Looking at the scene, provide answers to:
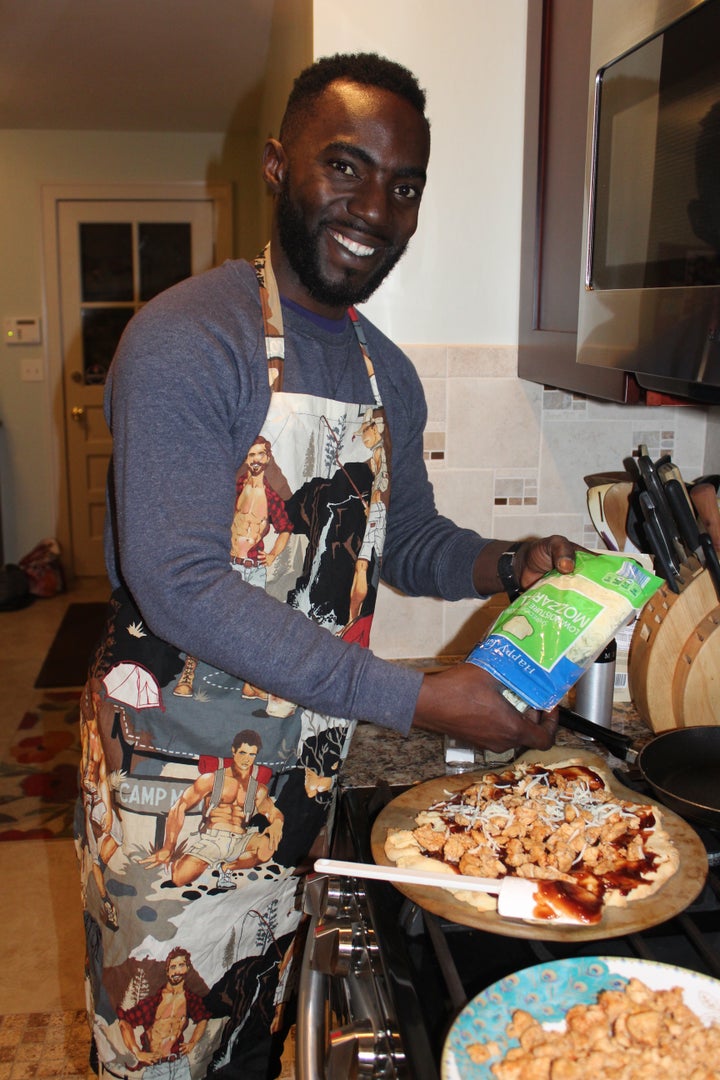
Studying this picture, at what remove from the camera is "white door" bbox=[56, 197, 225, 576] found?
17.1 feet

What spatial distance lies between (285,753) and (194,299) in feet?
1.84

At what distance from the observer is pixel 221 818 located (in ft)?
3.70

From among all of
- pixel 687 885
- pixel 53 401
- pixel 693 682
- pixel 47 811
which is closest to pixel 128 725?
pixel 687 885

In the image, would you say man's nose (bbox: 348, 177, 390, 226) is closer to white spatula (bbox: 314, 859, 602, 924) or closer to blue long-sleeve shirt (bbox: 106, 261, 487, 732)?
blue long-sleeve shirt (bbox: 106, 261, 487, 732)

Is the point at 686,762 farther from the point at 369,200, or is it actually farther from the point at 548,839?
the point at 369,200

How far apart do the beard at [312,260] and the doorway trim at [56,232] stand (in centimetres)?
412

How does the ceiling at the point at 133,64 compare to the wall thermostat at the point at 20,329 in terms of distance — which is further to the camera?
the wall thermostat at the point at 20,329

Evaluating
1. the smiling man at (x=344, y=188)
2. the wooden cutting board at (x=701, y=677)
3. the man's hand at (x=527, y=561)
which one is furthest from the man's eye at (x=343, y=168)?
the wooden cutting board at (x=701, y=677)

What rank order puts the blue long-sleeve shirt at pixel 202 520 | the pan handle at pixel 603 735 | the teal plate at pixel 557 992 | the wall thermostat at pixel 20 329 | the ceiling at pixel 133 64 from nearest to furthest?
the teal plate at pixel 557 992 < the blue long-sleeve shirt at pixel 202 520 < the pan handle at pixel 603 735 < the ceiling at pixel 133 64 < the wall thermostat at pixel 20 329

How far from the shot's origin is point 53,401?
530cm

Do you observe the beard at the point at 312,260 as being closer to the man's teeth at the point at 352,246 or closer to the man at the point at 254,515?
the man's teeth at the point at 352,246

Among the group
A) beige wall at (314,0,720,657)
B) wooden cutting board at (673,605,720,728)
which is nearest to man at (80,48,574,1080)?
wooden cutting board at (673,605,720,728)

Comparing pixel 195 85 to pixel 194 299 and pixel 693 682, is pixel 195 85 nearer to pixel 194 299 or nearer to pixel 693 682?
pixel 194 299

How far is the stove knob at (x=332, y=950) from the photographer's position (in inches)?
34.0
